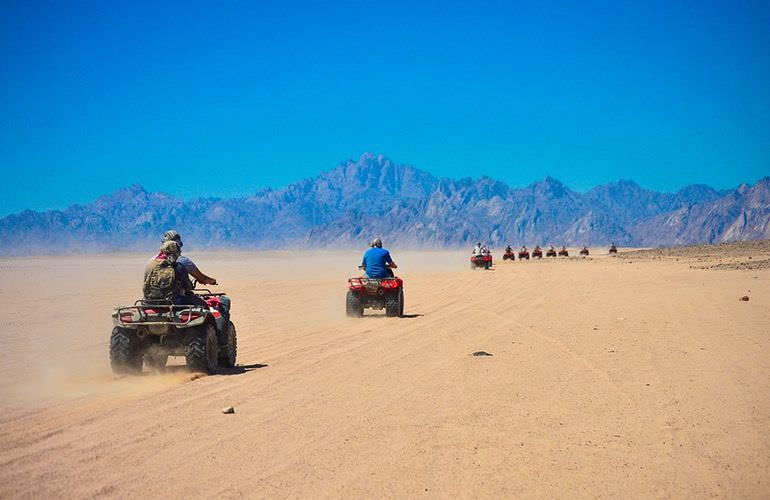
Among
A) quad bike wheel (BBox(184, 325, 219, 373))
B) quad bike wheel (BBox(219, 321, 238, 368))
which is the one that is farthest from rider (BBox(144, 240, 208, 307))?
quad bike wheel (BBox(219, 321, 238, 368))

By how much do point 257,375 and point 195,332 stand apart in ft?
3.42

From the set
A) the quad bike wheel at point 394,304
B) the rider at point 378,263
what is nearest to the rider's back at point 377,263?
the rider at point 378,263

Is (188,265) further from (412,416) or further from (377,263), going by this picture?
(377,263)

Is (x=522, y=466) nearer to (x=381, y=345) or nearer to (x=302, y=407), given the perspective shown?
(x=302, y=407)

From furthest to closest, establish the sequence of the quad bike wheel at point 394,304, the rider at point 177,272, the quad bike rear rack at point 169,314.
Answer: the quad bike wheel at point 394,304
the rider at point 177,272
the quad bike rear rack at point 169,314

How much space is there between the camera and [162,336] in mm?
10516

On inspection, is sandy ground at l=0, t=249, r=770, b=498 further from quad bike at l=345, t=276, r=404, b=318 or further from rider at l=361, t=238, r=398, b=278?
rider at l=361, t=238, r=398, b=278

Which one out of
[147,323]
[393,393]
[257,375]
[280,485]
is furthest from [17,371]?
[280,485]

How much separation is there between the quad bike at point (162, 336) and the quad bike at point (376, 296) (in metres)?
8.18

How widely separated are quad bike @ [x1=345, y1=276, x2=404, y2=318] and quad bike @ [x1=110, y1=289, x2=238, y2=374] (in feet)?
26.8

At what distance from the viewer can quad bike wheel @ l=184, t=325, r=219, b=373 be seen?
10.4 meters

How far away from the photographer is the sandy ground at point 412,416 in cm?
600

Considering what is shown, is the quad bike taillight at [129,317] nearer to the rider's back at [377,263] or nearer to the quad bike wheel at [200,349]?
the quad bike wheel at [200,349]

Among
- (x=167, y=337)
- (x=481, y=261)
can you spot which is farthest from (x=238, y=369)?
(x=481, y=261)
